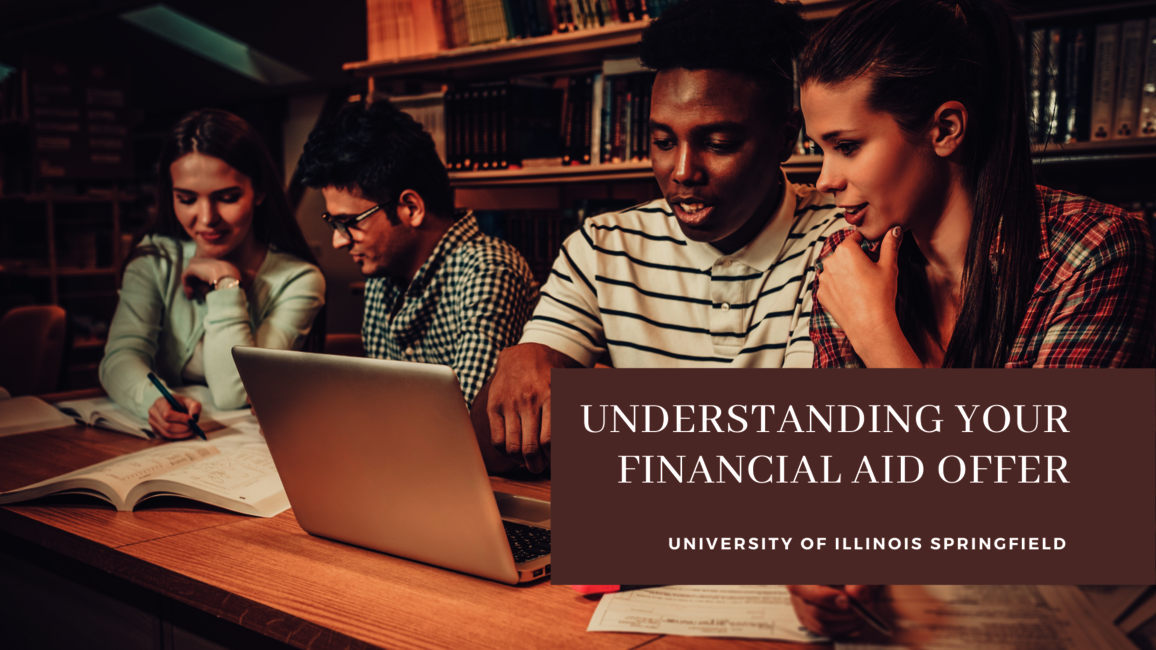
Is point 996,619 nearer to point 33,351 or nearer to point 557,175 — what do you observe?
point 557,175

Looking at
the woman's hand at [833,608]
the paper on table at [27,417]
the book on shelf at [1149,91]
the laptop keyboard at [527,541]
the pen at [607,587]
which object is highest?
the book on shelf at [1149,91]

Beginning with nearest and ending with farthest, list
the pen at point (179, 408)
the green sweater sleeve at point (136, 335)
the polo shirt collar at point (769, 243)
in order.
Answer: the polo shirt collar at point (769, 243)
the pen at point (179, 408)
the green sweater sleeve at point (136, 335)

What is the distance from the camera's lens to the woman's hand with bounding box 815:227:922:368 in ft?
3.21

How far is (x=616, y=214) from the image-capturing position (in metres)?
1.49

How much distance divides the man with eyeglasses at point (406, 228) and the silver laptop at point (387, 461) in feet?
2.52

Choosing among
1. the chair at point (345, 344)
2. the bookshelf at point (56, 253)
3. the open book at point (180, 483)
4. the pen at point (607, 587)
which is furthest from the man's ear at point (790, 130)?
the bookshelf at point (56, 253)

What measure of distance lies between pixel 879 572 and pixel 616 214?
0.93 meters

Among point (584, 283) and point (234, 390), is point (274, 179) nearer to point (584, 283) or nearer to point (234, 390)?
point (234, 390)

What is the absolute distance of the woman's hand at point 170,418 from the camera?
1.47 meters

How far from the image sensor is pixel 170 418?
4.83 feet

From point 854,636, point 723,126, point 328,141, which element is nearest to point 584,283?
point 723,126

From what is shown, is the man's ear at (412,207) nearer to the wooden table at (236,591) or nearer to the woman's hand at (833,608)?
the wooden table at (236,591)

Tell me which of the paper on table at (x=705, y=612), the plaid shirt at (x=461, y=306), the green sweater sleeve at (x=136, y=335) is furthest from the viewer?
the green sweater sleeve at (x=136, y=335)

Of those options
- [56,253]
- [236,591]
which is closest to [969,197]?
[236,591]
